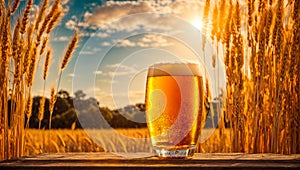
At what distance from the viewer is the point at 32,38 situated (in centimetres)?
241

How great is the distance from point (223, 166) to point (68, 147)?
81.5 inches

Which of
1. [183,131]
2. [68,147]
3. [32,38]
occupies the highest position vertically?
[32,38]

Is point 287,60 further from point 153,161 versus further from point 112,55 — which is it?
point 153,161

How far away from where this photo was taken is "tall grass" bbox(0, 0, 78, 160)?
2326mm

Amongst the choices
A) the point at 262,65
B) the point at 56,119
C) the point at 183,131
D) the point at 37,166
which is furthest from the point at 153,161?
the point at 56,119

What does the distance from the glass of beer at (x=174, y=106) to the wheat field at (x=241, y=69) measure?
1023 millimetres

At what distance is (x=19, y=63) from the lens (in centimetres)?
231

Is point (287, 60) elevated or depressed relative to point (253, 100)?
elevated

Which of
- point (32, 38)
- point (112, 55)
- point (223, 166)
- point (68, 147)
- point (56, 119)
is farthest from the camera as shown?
point (56, 119)

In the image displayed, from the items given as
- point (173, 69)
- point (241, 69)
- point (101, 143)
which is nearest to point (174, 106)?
point (173, 69)

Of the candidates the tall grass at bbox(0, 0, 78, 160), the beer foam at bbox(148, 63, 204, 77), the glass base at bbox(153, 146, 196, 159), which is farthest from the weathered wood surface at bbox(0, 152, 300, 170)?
the tall grass at bbox(0, 0, 78, 160)

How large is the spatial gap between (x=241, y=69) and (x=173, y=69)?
3.76 ft

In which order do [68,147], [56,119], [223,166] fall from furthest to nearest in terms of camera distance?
[56,119] < [68,147] < [223,166]

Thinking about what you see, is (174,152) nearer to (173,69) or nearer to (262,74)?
(173,69)
